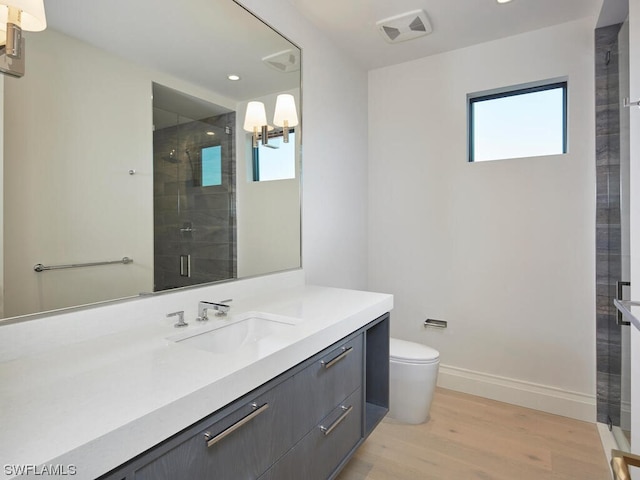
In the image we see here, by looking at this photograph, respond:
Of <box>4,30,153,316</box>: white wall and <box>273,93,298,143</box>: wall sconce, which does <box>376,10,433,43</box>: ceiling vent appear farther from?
<box>4,30,153,316</box>: white wall

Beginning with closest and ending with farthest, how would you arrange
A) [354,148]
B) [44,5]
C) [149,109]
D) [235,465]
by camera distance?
[235,465] → [44,5] → [149,109] → [354,148]

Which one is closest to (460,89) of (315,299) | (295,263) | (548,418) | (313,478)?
(295,263)

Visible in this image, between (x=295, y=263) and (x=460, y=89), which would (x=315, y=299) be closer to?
(x=295, y=263)

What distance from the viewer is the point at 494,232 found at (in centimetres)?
260

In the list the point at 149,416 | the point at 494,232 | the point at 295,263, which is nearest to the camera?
the point at 149,416

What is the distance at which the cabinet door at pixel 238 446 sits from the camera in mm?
802

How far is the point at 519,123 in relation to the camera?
261 centimetres

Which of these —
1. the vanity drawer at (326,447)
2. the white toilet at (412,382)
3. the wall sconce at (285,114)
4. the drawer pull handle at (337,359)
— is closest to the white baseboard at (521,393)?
the white toilet at (412,382)

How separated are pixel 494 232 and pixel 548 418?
1.27 m

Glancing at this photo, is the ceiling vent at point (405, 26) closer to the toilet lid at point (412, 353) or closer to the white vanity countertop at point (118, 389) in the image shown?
the white vanity countertop at point (118, 389)

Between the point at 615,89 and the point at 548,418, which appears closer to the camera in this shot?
the point at 615,89

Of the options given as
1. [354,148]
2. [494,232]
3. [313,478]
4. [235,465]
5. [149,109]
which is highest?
[354,148]

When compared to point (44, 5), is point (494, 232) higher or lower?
lower

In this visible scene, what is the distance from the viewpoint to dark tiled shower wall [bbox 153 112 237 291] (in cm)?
149
